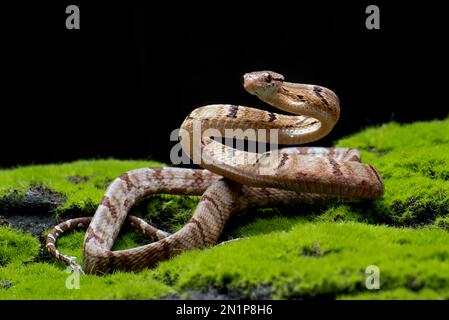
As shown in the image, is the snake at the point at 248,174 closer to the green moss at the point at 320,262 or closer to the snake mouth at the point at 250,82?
the snake mouth at the point at 250,82

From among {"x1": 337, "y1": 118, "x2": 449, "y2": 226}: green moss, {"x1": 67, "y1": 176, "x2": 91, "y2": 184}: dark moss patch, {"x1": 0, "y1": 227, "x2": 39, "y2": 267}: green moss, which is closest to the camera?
{"x1": 0, "y1": 227, "x2": 39, "y2": 267}: green moss

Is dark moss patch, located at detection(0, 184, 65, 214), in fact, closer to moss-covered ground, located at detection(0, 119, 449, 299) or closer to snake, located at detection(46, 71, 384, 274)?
moss-covered ground, located at detection(0, 119, 449, 299)

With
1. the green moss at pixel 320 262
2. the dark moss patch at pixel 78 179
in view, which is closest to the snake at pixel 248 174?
the green moss at pixel 320 262

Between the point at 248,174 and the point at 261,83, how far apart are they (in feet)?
3.77

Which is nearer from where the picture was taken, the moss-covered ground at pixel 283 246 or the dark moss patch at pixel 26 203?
the moss-covered ground at pixel 283 246

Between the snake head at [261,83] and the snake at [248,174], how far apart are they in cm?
1

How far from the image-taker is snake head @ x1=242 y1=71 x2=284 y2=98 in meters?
7.67

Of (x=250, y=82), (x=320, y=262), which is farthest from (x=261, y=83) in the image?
(x=320, y=262)

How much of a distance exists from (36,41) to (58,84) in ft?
3.31

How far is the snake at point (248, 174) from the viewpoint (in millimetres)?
7703

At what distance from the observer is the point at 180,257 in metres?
6.61

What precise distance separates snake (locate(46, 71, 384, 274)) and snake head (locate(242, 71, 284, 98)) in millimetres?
12

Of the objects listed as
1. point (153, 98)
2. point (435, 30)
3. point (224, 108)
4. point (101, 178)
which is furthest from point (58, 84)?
point (435, 30)

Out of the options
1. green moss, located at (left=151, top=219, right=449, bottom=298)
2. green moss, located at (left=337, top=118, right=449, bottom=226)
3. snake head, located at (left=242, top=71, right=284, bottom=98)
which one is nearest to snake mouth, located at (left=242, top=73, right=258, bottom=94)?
snake head, located at (left=242, top=71, right=284, bottom=98)
